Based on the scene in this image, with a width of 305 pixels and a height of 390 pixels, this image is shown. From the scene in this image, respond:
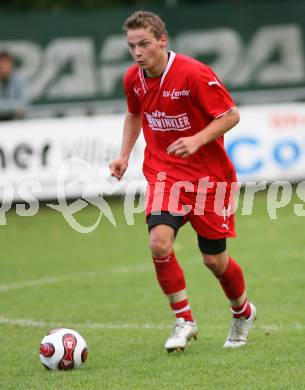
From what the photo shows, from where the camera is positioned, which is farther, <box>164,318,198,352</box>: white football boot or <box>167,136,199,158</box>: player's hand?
<box>164,318,198,352</box>: white football boot

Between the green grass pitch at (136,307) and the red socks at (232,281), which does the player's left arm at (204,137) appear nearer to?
the red socks at (232,281)

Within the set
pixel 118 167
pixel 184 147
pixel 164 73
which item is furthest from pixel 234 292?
pixel 164 73

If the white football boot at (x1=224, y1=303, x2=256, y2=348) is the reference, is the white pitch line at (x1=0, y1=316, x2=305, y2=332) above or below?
below

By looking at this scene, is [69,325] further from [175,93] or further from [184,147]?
[184,147]

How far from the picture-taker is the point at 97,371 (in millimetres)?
6480

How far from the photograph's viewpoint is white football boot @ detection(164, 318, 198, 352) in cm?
689

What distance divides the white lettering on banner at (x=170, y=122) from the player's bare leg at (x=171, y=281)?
676 millimetres

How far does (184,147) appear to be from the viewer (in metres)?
6.34

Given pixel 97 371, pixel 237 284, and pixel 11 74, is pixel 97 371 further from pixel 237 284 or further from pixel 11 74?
pixel 11 74

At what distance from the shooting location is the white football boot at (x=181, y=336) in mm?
6887

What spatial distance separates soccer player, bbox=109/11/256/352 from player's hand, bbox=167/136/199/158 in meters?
0.33

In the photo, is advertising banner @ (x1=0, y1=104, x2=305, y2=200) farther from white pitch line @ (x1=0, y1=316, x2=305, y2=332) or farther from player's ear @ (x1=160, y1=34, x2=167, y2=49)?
player's ear @ (x1=160, y1=34, x2=167, y2=49)

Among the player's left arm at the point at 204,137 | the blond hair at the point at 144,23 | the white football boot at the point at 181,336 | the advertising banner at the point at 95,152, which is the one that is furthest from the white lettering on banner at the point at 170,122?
the advertising banner at the point at 95,152

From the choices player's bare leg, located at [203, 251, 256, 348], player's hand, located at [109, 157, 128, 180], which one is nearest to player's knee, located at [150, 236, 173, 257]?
player's bare leg, located at [203, 251, 256, 348]
